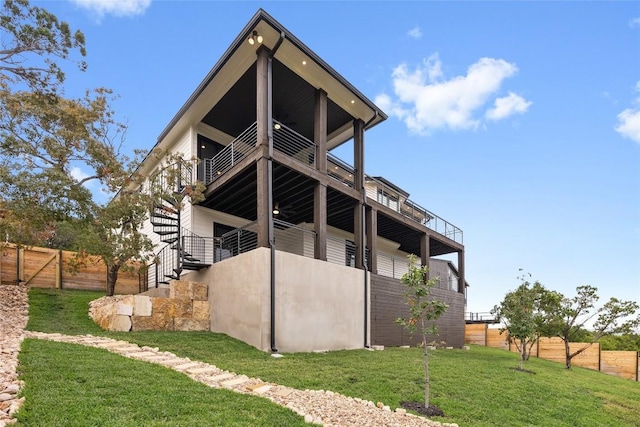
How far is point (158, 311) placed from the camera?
10.2 meters

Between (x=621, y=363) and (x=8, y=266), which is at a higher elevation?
(x=8, y=266)

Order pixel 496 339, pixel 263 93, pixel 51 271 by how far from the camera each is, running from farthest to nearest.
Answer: pixel 496 339
pixel 51 271
pixel 263 93

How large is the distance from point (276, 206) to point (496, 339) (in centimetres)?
1778

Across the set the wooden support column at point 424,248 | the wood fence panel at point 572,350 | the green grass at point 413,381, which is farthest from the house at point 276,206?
the wood fence panel at point 572,350

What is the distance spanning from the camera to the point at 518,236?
20.6 metres

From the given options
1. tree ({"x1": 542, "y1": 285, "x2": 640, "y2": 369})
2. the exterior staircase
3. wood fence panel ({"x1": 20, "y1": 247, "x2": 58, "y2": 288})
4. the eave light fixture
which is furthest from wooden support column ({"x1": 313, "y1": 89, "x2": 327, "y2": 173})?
tree ({"x1": 542, "y1": 285, "x2": 640, "y2": 369})

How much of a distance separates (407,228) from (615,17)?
1078 cm

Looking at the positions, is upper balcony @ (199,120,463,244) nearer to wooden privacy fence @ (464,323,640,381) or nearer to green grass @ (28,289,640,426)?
green grass @ (28,289,640,426)

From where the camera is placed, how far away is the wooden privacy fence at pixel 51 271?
Result: 1301 cm

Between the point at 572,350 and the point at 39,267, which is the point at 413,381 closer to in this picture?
the point at 39,267

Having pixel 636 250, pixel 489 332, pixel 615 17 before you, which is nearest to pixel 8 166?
pixel 615 17

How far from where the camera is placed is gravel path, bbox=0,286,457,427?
4.60 metres

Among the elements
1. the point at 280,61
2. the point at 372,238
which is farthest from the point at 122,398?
the point at 372,238

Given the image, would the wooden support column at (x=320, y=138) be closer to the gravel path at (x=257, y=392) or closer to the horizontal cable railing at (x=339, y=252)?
the horizontal cable railing at (x=339, y=252)
